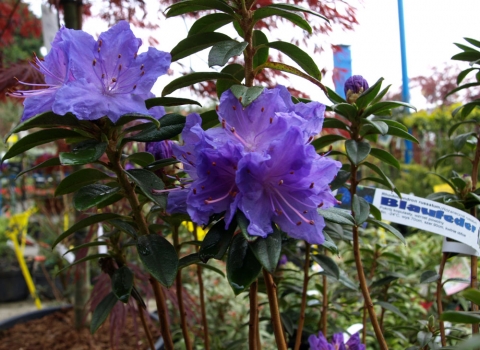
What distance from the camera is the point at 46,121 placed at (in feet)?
2.01

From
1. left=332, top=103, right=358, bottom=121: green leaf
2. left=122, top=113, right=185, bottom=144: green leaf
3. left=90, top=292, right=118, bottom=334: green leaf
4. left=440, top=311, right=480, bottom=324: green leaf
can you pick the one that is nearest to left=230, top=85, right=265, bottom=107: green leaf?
left=122, top=113, right=185, bottom=144: green leaf

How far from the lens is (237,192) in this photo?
58cm

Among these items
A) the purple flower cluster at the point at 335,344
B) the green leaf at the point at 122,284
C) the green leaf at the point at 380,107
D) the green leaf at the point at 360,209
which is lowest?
the purple flower cluster at the point at 335,344

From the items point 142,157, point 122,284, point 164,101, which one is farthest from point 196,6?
point 122,284

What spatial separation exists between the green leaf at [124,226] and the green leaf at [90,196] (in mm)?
87

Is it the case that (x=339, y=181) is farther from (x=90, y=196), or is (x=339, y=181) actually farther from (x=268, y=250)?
(x=90, y=196)

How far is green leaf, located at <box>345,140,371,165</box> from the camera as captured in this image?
2.57ft

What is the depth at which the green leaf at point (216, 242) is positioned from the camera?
600mm

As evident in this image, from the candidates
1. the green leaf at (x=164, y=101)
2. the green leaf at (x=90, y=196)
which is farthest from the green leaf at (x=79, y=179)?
the green leaf at (x=164, y=101)

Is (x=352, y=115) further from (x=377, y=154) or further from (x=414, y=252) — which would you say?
(x=414, y=252)

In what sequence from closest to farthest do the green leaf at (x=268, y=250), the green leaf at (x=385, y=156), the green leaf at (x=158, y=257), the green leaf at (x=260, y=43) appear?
the green leaf at (x=268, y=250)
the green leaf at (x=158, y=257)
the green leaf at (x=260, y=43)
the green leaf at (x=385, y=156)

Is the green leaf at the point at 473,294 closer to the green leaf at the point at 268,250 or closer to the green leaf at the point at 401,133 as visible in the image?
the green leaf at the point at 268,250

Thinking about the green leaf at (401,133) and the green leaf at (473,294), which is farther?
the green leaf at (401,133)

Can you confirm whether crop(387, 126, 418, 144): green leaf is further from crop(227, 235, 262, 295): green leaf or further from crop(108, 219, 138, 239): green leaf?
crop(108, 219, 138, 239): green leaf
